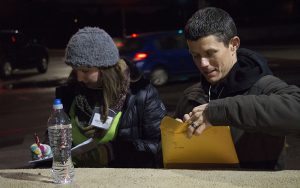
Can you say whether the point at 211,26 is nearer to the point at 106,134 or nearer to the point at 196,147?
the point at 196,147

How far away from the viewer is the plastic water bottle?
8.27 feet

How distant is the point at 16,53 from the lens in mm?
18828

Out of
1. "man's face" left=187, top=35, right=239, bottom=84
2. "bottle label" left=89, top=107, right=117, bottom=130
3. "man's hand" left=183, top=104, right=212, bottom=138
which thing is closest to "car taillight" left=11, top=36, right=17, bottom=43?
"bottle label" left=89, top=107, right=117, bottom=130

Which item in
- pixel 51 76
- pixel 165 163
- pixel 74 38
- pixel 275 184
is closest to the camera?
pixel 275 184

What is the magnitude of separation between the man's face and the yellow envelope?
0.30 m

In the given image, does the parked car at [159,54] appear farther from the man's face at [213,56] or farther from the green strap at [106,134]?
the man's face at [213,56]

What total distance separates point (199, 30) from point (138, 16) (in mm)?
40656

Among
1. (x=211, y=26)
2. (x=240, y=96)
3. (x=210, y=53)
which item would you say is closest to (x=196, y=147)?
(x=240, y=96)

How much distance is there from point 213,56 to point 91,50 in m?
1.09

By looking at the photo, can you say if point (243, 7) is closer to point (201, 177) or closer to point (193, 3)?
point (193, 3)

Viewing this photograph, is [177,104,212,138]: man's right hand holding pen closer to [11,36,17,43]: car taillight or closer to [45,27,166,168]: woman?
[45,27,166,168]: woman

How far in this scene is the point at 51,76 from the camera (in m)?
19.1

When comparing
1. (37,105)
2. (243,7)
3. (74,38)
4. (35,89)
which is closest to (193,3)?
(243,7)

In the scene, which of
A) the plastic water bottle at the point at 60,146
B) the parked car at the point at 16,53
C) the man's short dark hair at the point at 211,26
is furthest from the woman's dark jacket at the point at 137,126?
the parked car at the point at 16,53
